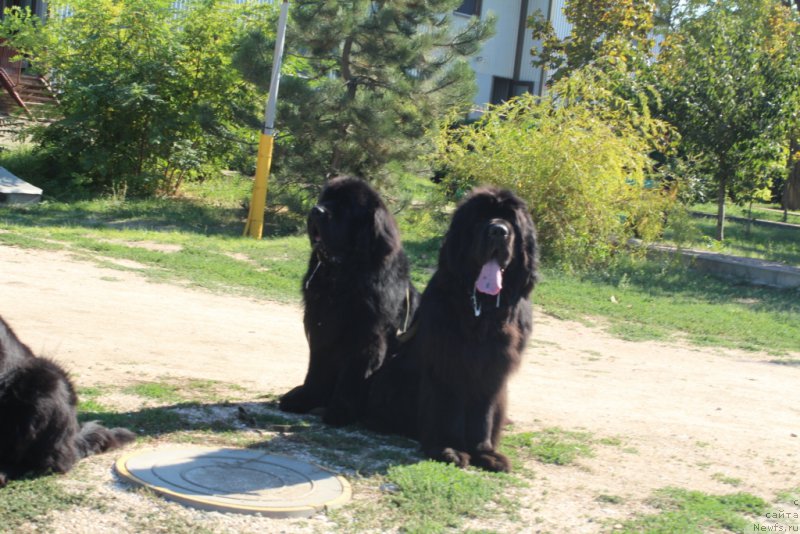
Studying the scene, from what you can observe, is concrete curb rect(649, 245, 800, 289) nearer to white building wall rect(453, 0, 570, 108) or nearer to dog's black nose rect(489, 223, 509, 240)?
dog's black nose rect(489, 223, 509, 240)

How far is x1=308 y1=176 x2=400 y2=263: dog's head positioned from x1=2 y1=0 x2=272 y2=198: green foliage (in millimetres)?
11196

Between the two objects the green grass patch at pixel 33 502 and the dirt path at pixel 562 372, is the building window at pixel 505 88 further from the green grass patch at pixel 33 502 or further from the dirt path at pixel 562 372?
the green grass patch at pixel 33 502

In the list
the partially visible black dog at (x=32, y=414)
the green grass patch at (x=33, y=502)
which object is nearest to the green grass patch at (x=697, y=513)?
the green grass patch at (x=33, y=502)

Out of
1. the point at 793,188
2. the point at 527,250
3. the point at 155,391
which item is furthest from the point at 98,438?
the point at 793,188

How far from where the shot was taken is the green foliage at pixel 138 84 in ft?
55.9

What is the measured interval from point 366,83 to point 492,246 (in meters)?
12.2

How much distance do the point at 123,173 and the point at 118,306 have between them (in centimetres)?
863

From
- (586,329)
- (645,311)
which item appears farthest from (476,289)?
(645,311)

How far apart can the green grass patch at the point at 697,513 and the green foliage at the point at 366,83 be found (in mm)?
11823

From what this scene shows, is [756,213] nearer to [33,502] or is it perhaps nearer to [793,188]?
[793,188]

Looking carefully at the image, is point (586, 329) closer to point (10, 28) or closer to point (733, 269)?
point (733, 269)

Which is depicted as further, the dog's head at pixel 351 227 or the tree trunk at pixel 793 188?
the tree trunk at pixel 793 188

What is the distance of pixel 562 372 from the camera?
8.94 metres

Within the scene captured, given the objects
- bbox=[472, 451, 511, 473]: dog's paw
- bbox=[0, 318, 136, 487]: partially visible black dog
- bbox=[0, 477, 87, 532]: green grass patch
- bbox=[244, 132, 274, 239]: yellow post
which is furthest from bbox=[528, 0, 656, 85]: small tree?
bbox=[0, 477, 87, 532]: green grass patch
